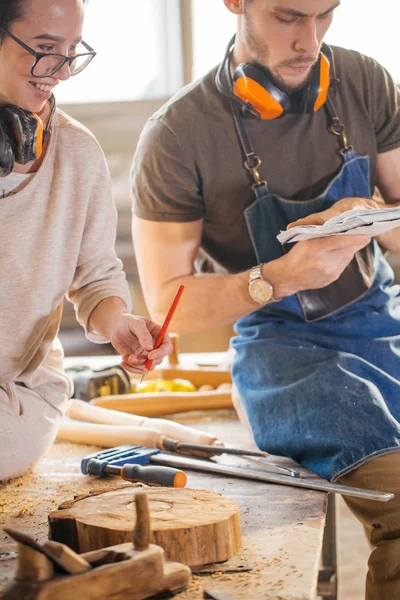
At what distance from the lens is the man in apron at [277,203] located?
74.3 inches

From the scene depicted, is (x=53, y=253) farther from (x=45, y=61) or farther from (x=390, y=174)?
(x=390, y=174)

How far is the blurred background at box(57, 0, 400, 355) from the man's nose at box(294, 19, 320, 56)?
2.44m

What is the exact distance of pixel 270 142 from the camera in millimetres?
2039

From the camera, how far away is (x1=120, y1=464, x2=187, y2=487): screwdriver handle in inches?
61.1

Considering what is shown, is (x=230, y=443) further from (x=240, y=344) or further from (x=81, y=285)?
(x=81, y=285)

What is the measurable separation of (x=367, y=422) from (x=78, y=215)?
77 centimetres

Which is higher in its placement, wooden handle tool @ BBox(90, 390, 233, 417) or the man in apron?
the man in apron

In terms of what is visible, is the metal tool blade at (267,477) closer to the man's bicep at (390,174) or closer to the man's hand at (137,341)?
the man's hand at (137,341)

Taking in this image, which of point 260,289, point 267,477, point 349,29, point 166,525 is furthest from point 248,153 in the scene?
point 349,29

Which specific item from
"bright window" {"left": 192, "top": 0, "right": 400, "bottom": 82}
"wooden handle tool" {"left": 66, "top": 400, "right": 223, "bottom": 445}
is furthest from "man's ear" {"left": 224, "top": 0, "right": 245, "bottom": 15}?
"bright window" {"left": 192, "top": 0, "right": 400, "bottom": 82}

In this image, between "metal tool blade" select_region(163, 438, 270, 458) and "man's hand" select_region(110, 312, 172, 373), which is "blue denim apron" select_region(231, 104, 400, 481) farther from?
"man's hand" select_region(110, 312, 172, 373)

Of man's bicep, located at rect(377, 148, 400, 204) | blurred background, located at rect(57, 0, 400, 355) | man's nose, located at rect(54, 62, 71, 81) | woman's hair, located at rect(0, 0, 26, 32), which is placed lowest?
man's bicep, located at rect(377, 148, 400, 204)

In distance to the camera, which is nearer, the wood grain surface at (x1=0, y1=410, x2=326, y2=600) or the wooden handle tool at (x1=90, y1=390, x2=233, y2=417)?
the wood grain surface at (x1=0, y1=410, x2=326, y2=600)

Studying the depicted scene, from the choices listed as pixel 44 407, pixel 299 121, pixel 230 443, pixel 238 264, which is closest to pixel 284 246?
pixel 238 264
